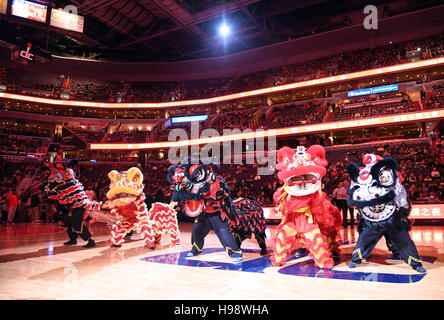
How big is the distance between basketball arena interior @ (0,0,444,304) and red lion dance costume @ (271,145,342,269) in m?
0.02

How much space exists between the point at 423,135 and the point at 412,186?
9.56 meters

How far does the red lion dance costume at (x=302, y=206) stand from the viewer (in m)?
4.09

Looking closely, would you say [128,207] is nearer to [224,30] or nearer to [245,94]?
[245,94]

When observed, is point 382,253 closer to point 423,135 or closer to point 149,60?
point 423,135

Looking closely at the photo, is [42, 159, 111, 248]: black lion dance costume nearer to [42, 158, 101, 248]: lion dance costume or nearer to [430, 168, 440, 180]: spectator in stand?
[42, 158, 101, 248]: lion dance costume

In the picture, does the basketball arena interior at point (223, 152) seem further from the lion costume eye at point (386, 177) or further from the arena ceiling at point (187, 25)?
the arena ceiling at point (187, 25)

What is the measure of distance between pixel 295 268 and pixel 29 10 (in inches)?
718

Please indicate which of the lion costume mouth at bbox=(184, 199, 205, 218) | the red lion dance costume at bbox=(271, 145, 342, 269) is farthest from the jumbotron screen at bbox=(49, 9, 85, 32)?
the red lion dance costume at bbox=(271, 145, 342, 269)

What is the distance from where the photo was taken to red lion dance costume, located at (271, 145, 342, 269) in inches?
161

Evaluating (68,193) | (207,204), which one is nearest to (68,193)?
(68,193)

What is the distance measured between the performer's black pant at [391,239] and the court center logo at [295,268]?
257mm

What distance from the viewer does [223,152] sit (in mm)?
22328

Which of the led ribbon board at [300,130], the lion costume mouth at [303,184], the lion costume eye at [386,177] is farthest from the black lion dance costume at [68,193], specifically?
the led ribbon board at [300,130]

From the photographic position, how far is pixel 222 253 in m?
5.19
